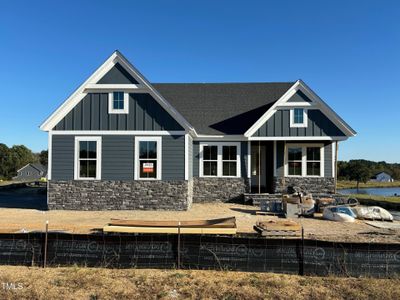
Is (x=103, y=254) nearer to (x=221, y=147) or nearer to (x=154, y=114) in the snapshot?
(x=154, y=114)

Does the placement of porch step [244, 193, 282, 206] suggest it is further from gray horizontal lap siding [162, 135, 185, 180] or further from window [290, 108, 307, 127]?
gray horizontal lap siding [162, 135, 185, 180]

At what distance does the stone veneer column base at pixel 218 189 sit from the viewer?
61.8 ft

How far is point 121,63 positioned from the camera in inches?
620

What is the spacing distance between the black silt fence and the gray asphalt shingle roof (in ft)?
40.2

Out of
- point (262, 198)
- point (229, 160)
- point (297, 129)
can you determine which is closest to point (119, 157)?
point (229, 160)

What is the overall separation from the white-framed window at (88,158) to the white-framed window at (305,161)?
10046 millimetres

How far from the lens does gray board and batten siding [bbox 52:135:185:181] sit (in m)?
15.8

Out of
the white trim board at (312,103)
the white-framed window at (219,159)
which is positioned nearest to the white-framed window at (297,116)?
the white trim board at (312,103)

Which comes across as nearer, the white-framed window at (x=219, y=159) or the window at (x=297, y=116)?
the window at (x=297, y=116)

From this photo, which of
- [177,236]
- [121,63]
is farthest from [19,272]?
[121,63]

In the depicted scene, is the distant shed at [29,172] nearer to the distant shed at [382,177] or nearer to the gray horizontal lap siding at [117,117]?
the gray horizontal lap siding at [117,117]

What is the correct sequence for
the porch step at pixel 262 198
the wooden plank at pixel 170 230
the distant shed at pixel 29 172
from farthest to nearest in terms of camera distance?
the distant shed at pixel 29 172 < the porch step at pixel 262 198 < the wooden plank at pixel 170 230

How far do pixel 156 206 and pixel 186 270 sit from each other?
8847 millimetres

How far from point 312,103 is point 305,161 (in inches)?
127
